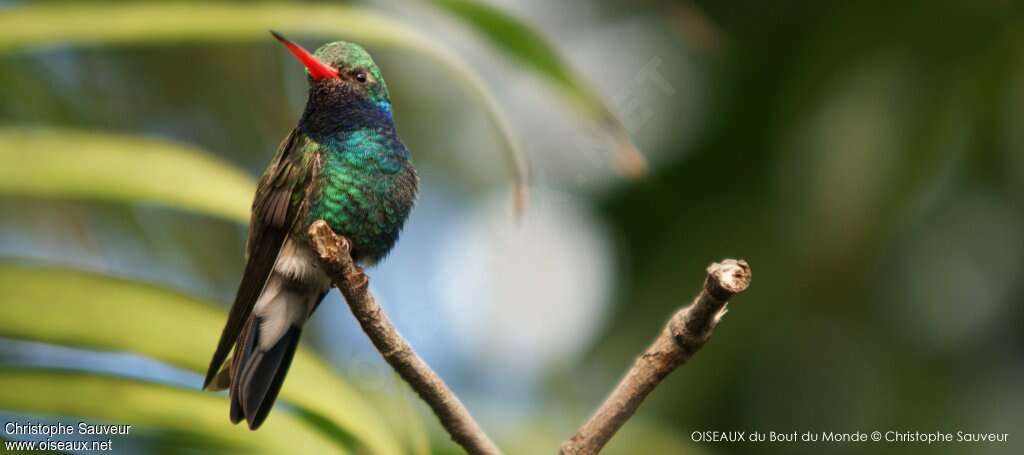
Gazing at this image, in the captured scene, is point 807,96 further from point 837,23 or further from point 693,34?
point 693,34

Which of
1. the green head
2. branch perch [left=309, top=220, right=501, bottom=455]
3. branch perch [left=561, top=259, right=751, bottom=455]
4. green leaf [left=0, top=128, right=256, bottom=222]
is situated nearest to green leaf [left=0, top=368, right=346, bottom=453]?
branch perch [left=309, top=220, right=501, bottom=455]

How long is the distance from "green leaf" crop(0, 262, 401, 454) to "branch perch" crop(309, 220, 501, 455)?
0.10 metres

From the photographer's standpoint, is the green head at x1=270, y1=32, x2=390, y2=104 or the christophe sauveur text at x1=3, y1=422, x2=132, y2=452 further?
the green head at x1=270, y1=32, x2=390, y2=104

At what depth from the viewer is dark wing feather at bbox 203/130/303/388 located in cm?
208

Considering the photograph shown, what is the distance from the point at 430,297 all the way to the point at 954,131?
3.76 m

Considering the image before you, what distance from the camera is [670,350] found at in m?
1.54

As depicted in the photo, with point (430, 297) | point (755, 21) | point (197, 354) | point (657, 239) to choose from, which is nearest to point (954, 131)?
point (755, 21)

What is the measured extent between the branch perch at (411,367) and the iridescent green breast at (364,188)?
60 cm

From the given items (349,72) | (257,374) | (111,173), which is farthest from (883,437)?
(111,173)

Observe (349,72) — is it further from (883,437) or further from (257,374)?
(883,437)

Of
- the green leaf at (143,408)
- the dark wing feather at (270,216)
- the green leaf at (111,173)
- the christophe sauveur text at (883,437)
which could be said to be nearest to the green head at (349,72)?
the dark wing feather at (270,216)

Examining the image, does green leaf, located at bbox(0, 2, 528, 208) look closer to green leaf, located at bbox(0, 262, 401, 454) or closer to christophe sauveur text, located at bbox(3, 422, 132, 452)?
green leaf, located at bbox(0, 262, 401, 454)

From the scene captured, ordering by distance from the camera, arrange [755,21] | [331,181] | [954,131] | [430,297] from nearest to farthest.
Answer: [331,181], [430,297], [954,131], [755,21]

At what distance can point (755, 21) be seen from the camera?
6.00 m
